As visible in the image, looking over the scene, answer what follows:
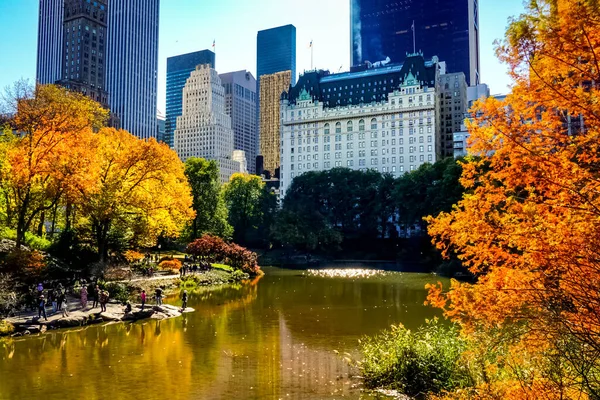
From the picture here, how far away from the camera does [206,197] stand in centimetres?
7756

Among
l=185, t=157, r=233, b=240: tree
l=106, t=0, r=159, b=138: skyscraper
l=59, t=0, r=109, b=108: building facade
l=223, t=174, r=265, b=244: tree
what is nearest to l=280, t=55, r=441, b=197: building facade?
l=223, t=174, r=265, b=244: tree

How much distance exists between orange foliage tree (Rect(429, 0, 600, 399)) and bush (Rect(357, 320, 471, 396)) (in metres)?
5.76

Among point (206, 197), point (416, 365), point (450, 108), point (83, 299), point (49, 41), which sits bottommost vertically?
point (416, 365)

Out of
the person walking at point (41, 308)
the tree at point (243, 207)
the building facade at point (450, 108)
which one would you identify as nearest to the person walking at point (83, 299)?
the person walking at point (41, 308)

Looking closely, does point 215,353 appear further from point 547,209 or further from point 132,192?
point 132,192

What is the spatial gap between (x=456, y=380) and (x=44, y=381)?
566 inches

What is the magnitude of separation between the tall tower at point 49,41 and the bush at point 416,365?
18546 centimetres

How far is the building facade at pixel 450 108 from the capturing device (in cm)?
14125

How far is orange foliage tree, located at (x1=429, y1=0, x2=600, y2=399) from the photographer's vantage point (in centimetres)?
853

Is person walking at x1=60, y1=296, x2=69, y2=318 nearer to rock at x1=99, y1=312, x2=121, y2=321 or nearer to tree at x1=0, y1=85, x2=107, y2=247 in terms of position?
rock at x1=99, y1=312, x2=121, y2=321

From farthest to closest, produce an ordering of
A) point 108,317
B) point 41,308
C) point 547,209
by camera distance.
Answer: point 108,317 < point 41,308 < point 547,209

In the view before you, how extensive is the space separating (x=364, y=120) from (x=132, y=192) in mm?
96127

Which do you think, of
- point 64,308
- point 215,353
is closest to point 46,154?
point 64,308

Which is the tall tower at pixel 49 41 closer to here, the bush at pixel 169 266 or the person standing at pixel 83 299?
the bush at pixel 169 266
